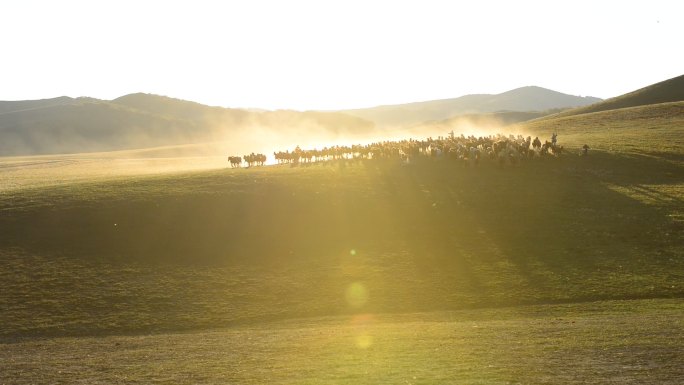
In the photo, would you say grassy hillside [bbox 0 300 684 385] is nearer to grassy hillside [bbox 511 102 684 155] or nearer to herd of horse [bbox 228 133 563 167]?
herd of horse [bbox 228 133 563 167]

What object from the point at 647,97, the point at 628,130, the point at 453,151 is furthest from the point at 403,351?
the point at 647,97

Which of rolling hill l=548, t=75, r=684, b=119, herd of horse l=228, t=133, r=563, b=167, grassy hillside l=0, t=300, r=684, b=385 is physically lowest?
grassy hillside l=0, t=300, r=684, b=385

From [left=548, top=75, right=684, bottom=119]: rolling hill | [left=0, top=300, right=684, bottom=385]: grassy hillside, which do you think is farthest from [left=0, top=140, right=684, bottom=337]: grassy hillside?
[left=548, top=75, right=684, bottom=119]: rolling hill

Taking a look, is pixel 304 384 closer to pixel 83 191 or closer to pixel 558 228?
pixel 558 228

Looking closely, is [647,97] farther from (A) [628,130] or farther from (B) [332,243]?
(B) [332,243]

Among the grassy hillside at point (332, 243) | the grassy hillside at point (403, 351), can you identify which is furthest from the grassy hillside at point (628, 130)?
the grassy hillside at point (403, 351)

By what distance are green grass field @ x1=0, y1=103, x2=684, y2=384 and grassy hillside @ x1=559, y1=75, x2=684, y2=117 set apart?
79.2m

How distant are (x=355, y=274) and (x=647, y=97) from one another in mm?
127818

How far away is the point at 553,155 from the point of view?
60094 millimetres

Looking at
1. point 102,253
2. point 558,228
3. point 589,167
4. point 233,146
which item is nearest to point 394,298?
point 558,228

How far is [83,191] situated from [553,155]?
45.4 meters

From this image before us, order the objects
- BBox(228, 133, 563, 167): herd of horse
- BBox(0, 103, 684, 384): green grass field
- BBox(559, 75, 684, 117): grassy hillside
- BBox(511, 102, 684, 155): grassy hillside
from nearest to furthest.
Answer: BBox(0, 103, 684, 384): green grass field
BBox(228, 133, 563, 167): herd of horse
BBox(511, 102, 684, 155): grassy hillside
BBox(559, 75, 684, 117): grassy hillside

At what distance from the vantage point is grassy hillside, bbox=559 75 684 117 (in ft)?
447

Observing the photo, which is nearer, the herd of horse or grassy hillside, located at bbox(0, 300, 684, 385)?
grassy hillside, located at bbox(0, 300, 684, 385)
